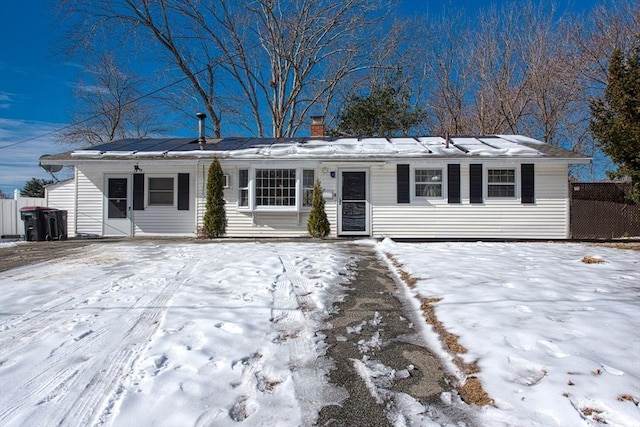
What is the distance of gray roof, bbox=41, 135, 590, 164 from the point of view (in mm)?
11164

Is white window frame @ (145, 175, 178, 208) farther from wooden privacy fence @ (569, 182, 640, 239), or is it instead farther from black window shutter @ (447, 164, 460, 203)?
wooden privacy fence @ (569, 182, 640, 239)

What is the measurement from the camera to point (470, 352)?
9.59 ft

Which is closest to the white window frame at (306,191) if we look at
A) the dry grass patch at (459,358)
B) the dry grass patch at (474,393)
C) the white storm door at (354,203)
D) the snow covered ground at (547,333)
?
the white storm door at (354,203)

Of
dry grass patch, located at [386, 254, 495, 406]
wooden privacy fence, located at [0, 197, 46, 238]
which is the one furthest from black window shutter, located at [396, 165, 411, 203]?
wooden privacy fence, located at [0, 197, 46, 238]

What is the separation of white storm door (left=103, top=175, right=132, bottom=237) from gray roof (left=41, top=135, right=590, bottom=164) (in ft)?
3.02

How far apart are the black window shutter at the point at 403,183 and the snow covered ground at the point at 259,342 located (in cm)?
595

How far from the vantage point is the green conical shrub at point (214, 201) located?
1123cm

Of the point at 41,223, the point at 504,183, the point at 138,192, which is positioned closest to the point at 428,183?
the point at 504,183

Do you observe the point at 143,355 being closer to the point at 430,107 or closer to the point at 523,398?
the point at 523,398

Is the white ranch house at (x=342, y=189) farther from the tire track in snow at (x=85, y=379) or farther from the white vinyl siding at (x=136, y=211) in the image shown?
the tire track in snow at (x=85, y=379)

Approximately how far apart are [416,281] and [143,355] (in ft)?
11.5

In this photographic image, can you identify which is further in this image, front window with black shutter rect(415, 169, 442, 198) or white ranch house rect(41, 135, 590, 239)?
front window with black shutter rect(415, 169, 442, 198)

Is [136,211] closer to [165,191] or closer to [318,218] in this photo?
[165,191]

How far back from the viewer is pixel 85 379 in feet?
8.42
